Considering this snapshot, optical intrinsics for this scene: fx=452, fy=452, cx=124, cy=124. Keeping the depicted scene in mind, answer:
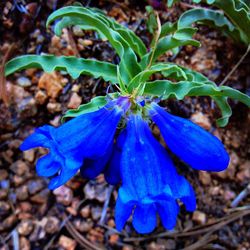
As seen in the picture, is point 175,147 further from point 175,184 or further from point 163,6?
point 163,6

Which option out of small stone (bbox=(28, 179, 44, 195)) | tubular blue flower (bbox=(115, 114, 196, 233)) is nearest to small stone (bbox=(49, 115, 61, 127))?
small stone (bbox=(28, 179, 44, 195))

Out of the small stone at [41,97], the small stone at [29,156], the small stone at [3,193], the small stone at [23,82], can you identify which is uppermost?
the small stone at [23,82]

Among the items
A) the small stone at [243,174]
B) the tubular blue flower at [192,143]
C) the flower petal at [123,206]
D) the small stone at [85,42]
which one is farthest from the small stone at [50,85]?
the small stone at [243,174]

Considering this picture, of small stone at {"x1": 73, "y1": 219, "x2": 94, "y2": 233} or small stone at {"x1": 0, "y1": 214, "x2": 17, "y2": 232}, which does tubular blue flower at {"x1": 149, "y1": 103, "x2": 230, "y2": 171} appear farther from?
small stone at {"x1": 0, "y1": 214, "x2": 17, "y2": 232}

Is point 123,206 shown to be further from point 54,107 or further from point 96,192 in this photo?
point 54,107

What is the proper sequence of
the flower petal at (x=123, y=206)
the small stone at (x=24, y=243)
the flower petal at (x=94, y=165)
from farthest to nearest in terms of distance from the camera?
the small stone at (x=24, y=243)
the flower petal at (x=94, y=165)
the flower petal at (x=123, y=206)

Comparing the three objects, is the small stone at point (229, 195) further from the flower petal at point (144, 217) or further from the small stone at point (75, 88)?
the small stone at point (75, 88)

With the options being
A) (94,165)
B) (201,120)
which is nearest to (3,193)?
(94,165)
